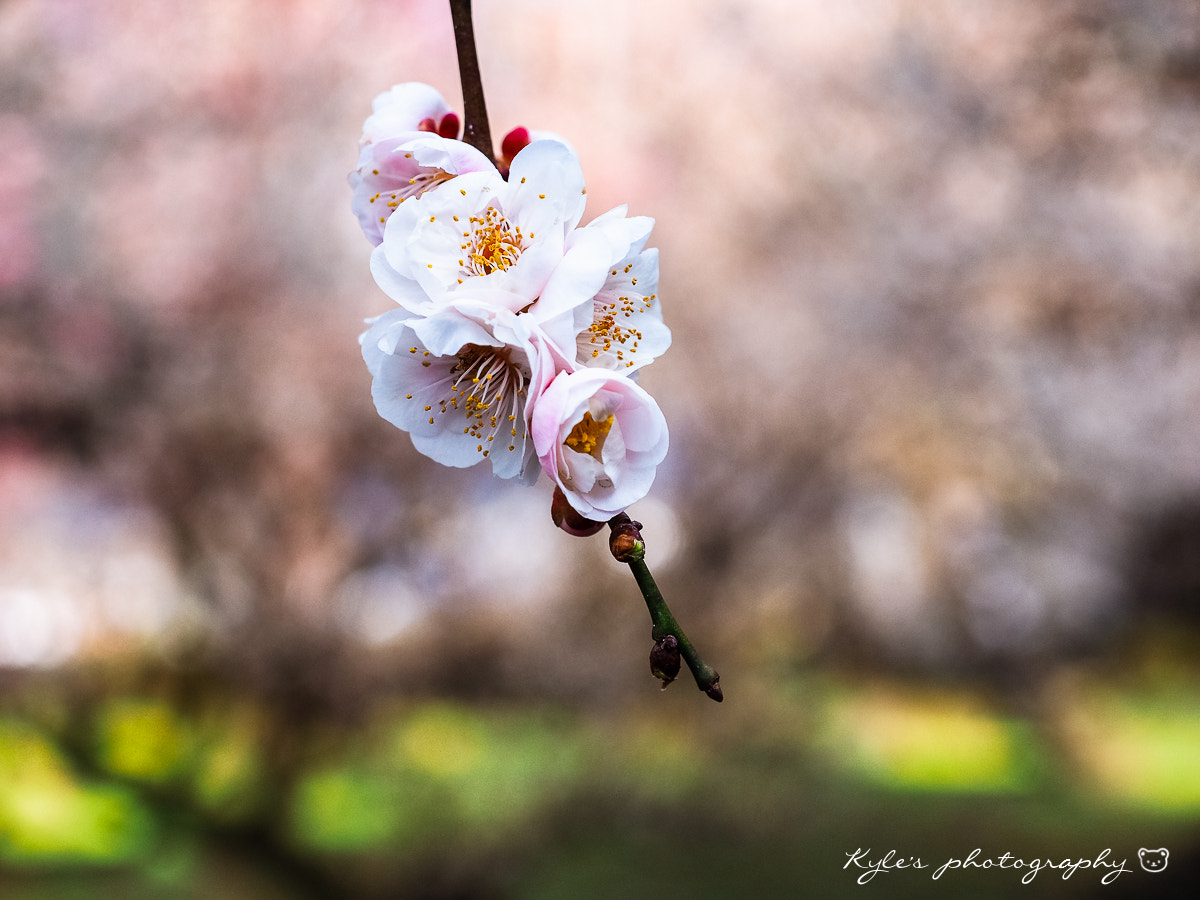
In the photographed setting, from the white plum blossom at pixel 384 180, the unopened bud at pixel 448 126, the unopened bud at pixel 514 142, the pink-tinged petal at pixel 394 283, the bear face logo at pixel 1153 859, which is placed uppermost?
the unopened bud at pixel 448 126

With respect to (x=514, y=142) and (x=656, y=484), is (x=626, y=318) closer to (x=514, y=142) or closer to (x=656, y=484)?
(x=514, y=142)

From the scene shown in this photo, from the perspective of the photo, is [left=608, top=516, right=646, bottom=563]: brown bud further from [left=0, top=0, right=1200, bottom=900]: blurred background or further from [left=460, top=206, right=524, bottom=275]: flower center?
[left=0, top=0, right=1200, bottom=900]: blurred background

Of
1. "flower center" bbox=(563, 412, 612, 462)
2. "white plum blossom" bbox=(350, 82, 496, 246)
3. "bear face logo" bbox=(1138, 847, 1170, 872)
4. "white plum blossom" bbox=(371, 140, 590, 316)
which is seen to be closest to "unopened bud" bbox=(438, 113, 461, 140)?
"white plum blossom" bbox=(350, 82, 496, 246)

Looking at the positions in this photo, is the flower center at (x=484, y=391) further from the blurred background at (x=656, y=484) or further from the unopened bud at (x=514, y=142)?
the blurred background at (x=656, y=484)

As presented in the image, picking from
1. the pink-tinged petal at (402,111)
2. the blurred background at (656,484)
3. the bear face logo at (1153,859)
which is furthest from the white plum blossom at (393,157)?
the bear face logo at (1153,859)

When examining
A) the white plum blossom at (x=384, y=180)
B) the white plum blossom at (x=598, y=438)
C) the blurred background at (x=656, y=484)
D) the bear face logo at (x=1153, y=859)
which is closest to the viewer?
the white plum blossom at (x=598, y=438)

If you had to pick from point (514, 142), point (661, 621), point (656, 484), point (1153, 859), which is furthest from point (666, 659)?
point (1153, 859)

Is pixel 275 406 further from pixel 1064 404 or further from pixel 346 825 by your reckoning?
pixel 1064 404

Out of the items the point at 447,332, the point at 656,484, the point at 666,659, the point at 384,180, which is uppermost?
the point at 656,484
